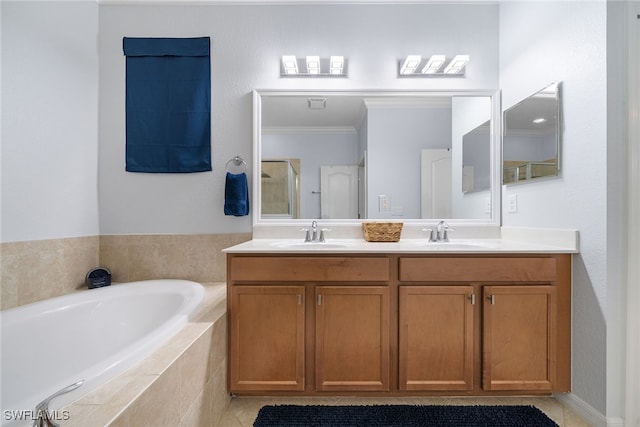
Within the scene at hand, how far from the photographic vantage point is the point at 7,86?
4.97ft

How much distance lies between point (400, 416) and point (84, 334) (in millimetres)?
1750

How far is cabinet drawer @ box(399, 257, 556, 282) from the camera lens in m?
1.58

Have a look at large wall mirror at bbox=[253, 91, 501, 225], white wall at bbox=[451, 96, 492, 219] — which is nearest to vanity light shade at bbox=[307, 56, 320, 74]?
large wall mirror at bbox=[253, 91, 501, 225]

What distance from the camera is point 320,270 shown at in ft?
5.21

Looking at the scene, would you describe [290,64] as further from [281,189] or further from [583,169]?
[583,169]

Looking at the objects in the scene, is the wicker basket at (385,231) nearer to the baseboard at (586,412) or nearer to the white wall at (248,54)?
the white wall at (248,54)

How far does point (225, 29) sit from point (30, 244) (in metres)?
1.86

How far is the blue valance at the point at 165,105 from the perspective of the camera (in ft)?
7.04

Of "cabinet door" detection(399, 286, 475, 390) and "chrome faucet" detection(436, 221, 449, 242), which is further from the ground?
"chrome faucet" detection(436, 221, 449, 242)

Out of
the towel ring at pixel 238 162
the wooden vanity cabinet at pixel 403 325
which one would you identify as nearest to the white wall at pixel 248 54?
Result: the towel ring at pixel 238 162

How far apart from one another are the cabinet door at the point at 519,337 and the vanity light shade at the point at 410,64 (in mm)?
1566

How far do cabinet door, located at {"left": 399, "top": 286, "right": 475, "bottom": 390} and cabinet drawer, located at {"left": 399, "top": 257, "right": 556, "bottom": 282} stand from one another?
64mm

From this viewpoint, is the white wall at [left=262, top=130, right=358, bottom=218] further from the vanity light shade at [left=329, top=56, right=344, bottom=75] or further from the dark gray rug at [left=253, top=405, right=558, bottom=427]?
the dark gray rug at [left=253, top=405, right=558, bottom=427]

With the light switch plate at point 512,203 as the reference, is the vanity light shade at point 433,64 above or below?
above
